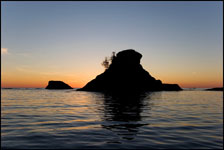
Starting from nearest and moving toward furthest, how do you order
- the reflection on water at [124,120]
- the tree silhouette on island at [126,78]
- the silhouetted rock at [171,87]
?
1. the reflection on water at [124,120]
2. the tree silhouette on island at [126,78]
3. the silhouetted rock at [171,87]

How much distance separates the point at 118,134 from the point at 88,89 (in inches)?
5004

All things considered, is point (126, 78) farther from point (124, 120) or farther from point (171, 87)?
point (124, 120)

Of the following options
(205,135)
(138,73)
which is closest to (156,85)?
(138,73)

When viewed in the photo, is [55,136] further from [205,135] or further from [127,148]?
[205,135]

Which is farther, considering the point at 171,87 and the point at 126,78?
the point at 171,87

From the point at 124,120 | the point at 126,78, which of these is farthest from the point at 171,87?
the point at 124,120

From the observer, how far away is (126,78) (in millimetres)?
145500

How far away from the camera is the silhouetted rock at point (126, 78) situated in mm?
137450

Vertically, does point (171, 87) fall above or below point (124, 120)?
above

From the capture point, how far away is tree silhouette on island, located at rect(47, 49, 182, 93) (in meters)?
137

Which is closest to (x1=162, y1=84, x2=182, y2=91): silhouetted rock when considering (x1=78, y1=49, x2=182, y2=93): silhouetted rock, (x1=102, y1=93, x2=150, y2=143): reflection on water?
(x1=78, y1=49, x2=182, y2=93): silhouetted rock

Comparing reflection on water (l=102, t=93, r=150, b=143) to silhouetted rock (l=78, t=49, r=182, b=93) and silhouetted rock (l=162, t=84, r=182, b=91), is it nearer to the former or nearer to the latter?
silhouetted rock (l=78, t=49, r=182, b=93)

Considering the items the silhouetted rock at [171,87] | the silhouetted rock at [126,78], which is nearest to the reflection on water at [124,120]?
the silhouetted rock at [126,78]

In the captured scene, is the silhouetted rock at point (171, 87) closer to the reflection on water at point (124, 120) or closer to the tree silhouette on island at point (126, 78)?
the tree silhouette on island at point (126, 78)
